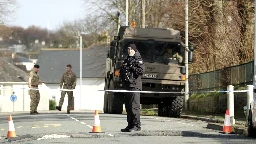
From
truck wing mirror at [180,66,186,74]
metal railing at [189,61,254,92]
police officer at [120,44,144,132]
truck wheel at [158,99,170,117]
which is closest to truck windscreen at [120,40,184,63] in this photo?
truck wing mirror at [180,66,186,74]

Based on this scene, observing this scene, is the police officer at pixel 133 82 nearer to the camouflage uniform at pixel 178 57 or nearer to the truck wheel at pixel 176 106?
the camouflage uniform at pixel 178 57

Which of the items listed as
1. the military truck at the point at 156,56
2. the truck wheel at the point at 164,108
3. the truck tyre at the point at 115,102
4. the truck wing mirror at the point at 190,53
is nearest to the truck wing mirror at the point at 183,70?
the military truck at the point at 156,56

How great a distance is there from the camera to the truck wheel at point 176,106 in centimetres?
2908

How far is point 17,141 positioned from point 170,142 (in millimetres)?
2945

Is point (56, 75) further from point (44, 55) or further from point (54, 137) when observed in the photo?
point (54, 137)

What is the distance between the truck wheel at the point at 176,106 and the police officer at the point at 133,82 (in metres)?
11.8

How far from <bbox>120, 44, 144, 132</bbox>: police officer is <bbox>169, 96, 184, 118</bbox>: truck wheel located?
38.6ft

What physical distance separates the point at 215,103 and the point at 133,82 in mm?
16522

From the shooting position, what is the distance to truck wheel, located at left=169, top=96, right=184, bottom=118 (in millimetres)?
29078

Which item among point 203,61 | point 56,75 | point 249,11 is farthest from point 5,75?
point 249,11

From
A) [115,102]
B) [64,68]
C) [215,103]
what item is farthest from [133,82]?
[64,68]

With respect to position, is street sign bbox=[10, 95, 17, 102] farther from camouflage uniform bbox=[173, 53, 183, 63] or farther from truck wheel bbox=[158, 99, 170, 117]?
camouflage uniform bbox=[173, 53, 183, 63]

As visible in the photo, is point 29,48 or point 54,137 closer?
point 54,137

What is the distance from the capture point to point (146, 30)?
28.5 meters
